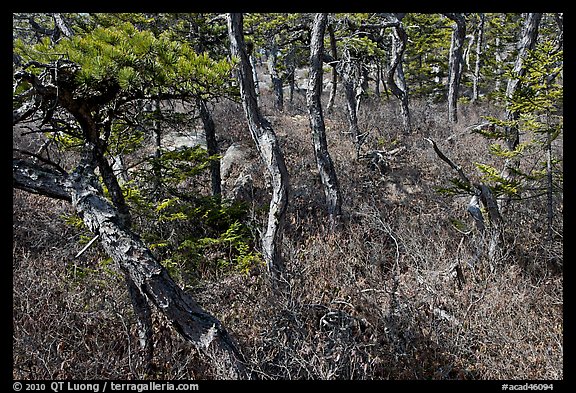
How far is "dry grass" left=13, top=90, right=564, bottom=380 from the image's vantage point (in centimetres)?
393

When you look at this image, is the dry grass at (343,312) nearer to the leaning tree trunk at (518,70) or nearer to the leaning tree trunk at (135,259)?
the leaning tree trunk at (135,259)

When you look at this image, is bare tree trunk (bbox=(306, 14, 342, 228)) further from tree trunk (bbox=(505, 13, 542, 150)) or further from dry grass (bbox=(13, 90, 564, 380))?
tree trunk (bbox=(505, 13, 542, 150))

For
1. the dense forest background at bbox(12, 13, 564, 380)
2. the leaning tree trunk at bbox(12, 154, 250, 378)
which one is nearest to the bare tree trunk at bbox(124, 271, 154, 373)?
the dense forest background at bbox(12, 13, 564, 380)

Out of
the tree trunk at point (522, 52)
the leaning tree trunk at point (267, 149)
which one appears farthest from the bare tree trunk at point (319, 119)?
the tree trunk at point (522, 52)

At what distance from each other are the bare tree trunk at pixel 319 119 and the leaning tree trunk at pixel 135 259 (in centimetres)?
417

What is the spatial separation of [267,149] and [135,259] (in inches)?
104

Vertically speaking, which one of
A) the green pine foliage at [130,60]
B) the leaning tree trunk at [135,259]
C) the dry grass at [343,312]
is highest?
Result: the green pine foliage at [130,60]

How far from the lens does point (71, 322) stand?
4.54 metres

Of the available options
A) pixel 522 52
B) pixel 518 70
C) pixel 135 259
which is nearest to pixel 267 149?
pixel 135 259

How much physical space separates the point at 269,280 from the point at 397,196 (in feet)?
17.2

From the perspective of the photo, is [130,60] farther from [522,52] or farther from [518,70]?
[522,52]

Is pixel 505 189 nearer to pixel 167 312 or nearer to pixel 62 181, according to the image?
pixel 167 312

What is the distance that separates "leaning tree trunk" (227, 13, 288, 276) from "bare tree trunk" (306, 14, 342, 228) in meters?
1.69

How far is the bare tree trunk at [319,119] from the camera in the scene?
637 centimetres
